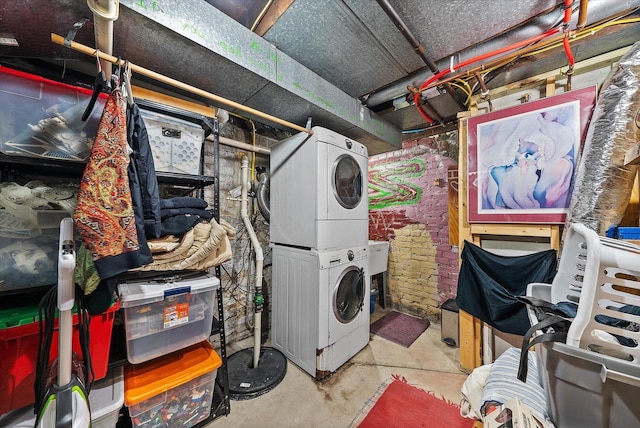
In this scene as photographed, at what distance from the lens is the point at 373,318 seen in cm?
311

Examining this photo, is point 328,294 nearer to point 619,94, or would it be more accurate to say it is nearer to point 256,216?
point 256,216

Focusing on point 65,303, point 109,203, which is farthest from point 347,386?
point 109,203

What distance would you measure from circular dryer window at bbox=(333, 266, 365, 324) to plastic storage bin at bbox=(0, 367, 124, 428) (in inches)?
56.7

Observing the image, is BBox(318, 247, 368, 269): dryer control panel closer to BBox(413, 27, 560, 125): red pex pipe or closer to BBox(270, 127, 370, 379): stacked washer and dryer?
BBox(270, 127, 370, 379): stacked washer and dryer

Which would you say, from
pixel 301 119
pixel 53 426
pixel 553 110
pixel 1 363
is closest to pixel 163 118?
pixel 301 119

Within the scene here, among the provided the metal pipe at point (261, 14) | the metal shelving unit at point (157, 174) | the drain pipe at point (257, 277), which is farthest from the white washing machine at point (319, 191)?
the metal pipe at point (261, 14)

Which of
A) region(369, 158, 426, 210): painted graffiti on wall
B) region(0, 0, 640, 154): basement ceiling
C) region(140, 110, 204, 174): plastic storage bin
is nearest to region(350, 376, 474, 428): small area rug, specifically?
region(140, 110, 204, 174): plastic storage bin

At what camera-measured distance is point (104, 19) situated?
33.5 inches

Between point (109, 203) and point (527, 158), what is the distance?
2639 mm

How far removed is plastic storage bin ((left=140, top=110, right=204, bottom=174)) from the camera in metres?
1.36

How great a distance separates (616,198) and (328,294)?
1.92 meters

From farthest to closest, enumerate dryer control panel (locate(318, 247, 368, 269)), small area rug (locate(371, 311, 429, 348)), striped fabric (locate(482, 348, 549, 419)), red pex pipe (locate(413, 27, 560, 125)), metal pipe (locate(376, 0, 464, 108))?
1. small area rug (locate(371, 311, 429, 348))
2. dryer control panel (locate(318, 247, 368, 269))
3. red pex pipe (locate(413, 27, 560, 125))
4. metal pipe (locate(376, 0, 464, 108))
5. striped fabric (locate(482, 348, 549, 419))

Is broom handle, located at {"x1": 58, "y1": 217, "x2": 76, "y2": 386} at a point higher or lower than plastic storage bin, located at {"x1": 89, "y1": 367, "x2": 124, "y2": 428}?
higher

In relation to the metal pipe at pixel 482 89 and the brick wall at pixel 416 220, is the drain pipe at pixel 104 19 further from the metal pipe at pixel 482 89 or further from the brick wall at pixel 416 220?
the brick wall at pixel 416 220
